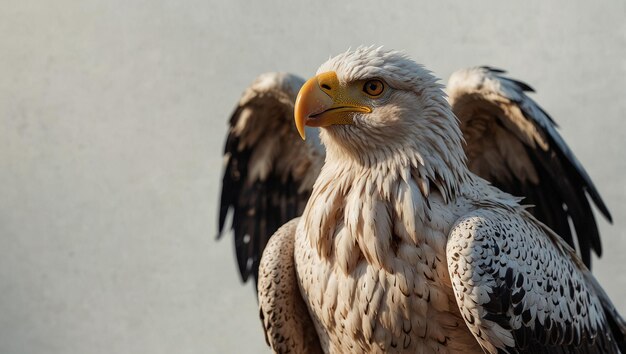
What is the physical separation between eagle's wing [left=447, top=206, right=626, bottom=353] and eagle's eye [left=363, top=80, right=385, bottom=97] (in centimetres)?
52

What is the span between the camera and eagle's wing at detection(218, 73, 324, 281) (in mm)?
5070

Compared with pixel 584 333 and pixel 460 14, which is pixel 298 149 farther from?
pixel 460 14

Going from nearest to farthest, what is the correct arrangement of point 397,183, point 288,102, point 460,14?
point 397,183
point 288,102
point 460,14

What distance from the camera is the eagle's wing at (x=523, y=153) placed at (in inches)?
170

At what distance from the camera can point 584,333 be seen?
352 cm

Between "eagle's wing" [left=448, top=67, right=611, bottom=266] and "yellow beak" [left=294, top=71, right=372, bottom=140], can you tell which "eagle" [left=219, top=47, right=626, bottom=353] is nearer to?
"yellow beak" [left=294, top=71, right=372, bottom=140]

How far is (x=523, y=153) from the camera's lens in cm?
461

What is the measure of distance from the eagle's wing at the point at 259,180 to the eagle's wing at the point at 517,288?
174 cm

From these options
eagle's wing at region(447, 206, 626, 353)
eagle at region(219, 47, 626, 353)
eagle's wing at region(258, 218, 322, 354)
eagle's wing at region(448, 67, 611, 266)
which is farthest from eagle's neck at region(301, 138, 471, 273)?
eagle's wing at region(448, 67, 611, 266)

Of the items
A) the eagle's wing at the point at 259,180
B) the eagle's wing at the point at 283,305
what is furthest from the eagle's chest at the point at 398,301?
the eagle's wing at the point at 259,180

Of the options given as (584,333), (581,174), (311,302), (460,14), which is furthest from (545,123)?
(460,14)

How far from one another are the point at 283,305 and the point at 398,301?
24.4 inches

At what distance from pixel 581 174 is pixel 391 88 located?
132 centimetres

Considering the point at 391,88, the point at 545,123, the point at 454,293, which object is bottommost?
the point at 454,293
